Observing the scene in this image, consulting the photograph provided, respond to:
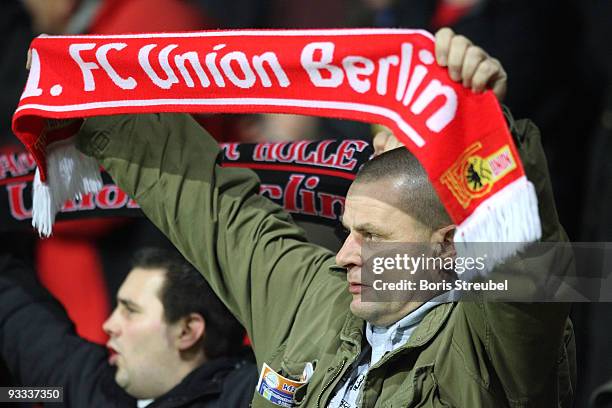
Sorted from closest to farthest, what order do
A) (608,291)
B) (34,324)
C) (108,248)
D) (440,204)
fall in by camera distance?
(440,204) < (608,291) < (34,324) < (108,248)

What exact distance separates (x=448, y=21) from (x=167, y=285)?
1277mm

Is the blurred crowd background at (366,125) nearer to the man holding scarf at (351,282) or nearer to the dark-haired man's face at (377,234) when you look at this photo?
the man holding scarf at (351,282)

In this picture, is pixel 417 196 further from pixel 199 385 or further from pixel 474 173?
pixel 199 385

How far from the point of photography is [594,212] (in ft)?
10.1

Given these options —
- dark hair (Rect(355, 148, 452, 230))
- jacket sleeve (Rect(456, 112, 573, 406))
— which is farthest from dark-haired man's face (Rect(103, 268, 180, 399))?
jacket sleeve (Rect(456, 112, 573, 406))

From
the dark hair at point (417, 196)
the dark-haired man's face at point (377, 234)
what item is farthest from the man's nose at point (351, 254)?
the dark hair at point (417, 196)

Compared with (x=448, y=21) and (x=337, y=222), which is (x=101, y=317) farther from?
(x=448, y=21)

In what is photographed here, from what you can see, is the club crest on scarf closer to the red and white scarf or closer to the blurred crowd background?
the red and white scarf

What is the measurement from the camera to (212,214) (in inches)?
96.0

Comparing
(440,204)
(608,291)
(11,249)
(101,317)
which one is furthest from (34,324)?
(608,291)

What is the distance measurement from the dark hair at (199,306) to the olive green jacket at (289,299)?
0.35m

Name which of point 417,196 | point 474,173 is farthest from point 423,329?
point 474,173

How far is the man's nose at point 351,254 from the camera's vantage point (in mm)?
2143

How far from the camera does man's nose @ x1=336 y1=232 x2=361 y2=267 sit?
2.14 meters
